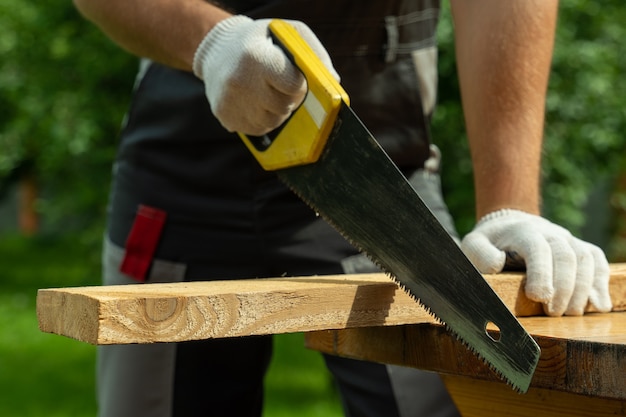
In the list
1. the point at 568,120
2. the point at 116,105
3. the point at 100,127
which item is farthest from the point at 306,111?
the point at 100,127

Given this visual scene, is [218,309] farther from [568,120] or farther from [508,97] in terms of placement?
[568,120]

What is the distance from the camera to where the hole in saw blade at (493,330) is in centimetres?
176

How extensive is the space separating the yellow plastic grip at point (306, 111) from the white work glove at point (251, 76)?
2 cm

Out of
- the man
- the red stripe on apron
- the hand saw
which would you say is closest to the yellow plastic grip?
the hand saw

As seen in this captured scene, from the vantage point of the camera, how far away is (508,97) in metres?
2.39

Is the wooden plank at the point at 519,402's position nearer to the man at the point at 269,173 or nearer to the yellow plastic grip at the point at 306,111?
the man at the point at 269,173

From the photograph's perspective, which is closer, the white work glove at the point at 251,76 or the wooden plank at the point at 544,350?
the wooden plank at the point at 544,350

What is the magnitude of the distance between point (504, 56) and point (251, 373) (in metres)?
1.08

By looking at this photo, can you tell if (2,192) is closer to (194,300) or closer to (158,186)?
(158,186)

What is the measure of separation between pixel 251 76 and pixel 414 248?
1.62 ft

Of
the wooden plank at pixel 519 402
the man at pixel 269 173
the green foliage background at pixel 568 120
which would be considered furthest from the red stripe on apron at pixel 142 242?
the green foliage background at pixel 568 120

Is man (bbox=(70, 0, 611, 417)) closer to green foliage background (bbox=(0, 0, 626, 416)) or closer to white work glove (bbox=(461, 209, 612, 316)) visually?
white work glove (bbox=(461, 209, 612, 316))

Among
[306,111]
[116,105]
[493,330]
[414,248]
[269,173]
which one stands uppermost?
[306,111]

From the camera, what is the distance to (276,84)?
6.35ft
